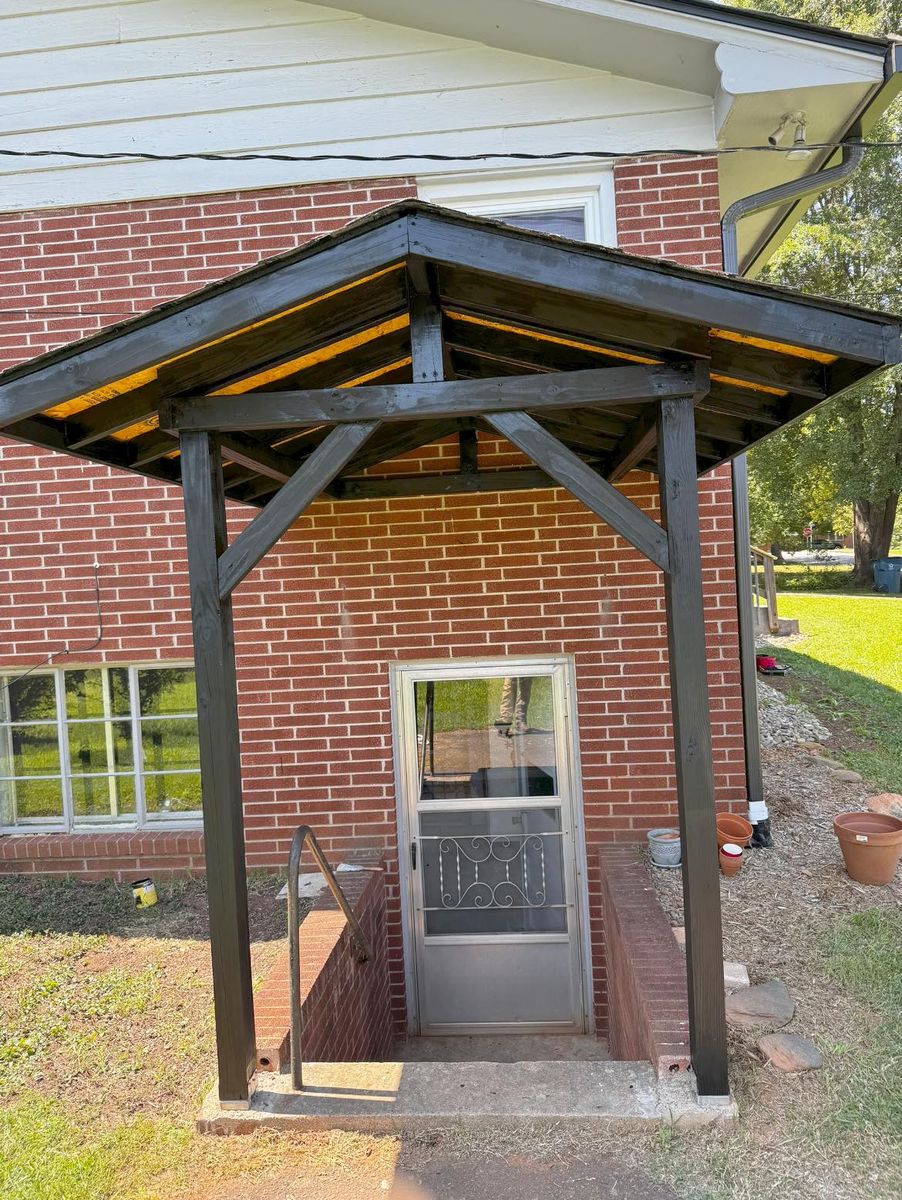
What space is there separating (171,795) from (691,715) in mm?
4136

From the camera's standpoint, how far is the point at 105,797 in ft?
19.6

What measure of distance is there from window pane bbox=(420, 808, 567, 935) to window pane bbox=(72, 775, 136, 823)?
210 cm

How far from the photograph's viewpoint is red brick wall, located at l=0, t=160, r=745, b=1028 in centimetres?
534

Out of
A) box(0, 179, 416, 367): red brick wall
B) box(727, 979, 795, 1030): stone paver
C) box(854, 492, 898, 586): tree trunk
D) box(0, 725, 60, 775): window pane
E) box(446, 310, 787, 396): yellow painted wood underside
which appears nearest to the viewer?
box(446, 310, 787, 396): yellow painted wood underside

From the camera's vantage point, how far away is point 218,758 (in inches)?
126

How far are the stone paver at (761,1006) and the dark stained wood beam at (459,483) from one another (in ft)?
9.15

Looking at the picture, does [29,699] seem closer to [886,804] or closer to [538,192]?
[538,192]

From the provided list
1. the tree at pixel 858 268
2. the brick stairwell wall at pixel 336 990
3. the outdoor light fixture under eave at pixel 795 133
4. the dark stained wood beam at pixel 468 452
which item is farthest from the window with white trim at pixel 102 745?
the tree at pixel 858 268

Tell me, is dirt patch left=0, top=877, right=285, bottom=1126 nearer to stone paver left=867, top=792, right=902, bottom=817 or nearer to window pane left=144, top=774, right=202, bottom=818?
window pane left=144, top=774, right=202, bottom=818

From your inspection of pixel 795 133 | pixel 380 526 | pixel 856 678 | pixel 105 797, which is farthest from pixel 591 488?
pixel 856 678

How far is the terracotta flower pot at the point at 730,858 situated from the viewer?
15.9 ft

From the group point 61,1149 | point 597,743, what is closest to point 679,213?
point 597,743

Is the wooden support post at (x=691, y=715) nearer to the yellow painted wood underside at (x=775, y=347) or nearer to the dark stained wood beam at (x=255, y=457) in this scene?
the yellow painted wood underside at (x=775, y=347)

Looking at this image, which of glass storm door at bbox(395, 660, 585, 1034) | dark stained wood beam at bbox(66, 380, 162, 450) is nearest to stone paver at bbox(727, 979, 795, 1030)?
glass storm door at bbox(395, 660, 585, 1034)
